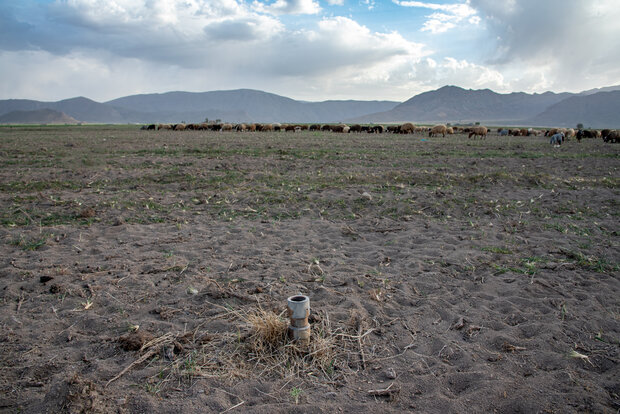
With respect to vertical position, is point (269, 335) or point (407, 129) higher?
point (407, 129)

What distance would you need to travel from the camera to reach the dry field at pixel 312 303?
2748mm

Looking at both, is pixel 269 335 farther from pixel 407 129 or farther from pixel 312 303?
pixel 407 129

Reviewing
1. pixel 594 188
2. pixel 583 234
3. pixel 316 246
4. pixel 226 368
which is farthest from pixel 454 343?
pixel 594 188

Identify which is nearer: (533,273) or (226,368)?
(226,368)

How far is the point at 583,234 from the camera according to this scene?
6.21 meters

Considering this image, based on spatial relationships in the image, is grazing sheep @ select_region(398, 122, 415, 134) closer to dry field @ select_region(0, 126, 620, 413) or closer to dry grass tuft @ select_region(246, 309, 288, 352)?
dry field @ select_region(0, 126, 620, 413)

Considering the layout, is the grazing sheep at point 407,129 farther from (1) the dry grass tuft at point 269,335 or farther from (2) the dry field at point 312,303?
(1) the dry grass tuft at point 269,335

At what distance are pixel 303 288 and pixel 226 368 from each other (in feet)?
4.93

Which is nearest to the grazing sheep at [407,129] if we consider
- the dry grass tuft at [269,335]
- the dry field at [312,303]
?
the dry field at [312,303]

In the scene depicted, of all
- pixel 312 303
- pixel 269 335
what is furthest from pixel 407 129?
pixel 269 335

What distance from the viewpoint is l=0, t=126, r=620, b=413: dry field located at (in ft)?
9.02

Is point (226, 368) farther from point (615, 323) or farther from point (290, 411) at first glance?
point (615, 323)

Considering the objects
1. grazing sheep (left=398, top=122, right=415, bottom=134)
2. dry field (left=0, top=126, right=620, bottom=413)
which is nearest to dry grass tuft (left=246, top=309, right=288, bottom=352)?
dry field (left=0, top=126, right=620, bottom=413)

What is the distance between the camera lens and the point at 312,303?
13.0 feet
